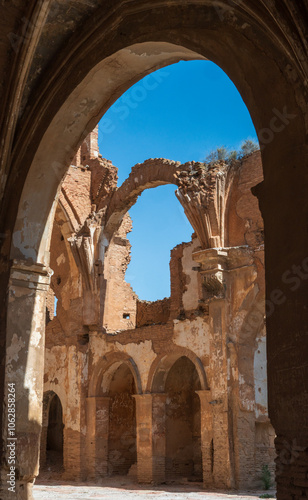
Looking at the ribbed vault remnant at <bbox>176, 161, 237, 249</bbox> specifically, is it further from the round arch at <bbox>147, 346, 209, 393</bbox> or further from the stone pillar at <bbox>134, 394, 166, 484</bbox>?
the stone pillar at <bbox>134, 394, 166, 484</bbox>

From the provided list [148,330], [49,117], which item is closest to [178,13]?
[49,117]

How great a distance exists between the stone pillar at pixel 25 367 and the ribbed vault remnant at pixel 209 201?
Answer: 7.58m

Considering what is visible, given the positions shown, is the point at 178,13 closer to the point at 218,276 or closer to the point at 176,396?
the point at 218,276

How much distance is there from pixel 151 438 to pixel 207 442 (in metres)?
1.91

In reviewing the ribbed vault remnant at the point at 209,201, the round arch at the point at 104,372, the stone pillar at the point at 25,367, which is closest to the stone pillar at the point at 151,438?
the round arch at the point at 104,372

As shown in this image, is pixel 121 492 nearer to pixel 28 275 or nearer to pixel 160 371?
pixel 160 371

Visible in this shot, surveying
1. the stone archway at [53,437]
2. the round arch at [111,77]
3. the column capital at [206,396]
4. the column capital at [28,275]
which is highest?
the round arch at [111,77]

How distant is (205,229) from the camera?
1448 cm

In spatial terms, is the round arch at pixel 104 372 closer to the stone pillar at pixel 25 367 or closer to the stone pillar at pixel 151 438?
the stone pillar at pixel 151 438

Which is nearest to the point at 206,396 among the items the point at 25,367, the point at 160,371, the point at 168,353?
the point at 168,353

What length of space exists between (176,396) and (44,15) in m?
11.9

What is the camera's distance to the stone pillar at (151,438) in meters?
15.2

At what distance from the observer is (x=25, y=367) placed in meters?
6.88

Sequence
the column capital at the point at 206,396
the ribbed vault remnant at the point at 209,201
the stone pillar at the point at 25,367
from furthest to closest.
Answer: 1. the ribbed vault remnant at the point at 209,201
2. the column capital at the point at 206,396
3. the stone pillar at the point at 25,367
